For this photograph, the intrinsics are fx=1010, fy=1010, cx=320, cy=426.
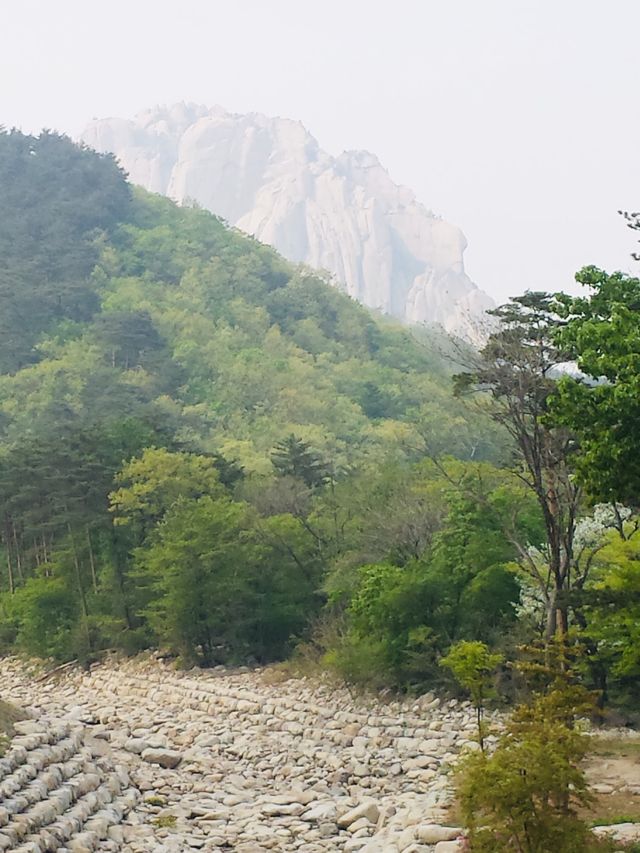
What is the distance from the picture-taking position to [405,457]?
2426 inches

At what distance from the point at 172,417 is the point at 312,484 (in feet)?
74.8

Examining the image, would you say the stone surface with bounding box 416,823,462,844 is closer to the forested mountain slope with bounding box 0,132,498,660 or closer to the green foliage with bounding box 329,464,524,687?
the green foliage with bounding box 329,464,524,687

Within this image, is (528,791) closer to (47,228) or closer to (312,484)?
(312,484)

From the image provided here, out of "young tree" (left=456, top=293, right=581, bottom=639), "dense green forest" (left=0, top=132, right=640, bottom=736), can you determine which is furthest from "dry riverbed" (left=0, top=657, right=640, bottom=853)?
"young tree" (left=456, top=293, right=581, bottom=639)

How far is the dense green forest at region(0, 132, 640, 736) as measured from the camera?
17.6 m

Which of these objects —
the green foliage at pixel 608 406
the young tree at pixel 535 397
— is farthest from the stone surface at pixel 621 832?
the young tree at pixel 535 397

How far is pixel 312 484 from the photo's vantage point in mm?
42219

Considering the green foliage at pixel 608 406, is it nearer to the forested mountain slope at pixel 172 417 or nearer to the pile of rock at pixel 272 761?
the pile of rock at pixel 272 761

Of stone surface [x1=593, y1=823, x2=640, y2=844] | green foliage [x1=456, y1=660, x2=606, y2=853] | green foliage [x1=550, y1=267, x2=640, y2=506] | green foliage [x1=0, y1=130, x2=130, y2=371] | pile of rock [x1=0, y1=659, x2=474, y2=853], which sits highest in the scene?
green foliage [x1=0, y1=130, x2=130, y2=371]

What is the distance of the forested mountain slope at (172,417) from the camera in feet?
108

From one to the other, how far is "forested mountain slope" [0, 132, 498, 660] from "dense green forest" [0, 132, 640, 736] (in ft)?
0.50

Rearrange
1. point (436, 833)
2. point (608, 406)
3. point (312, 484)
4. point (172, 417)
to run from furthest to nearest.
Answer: point (172, 417)
point (312, 484)
point (436, 833)
point (608, 406)

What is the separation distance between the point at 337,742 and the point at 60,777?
6.48m

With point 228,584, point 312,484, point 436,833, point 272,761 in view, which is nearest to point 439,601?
point 272,761
